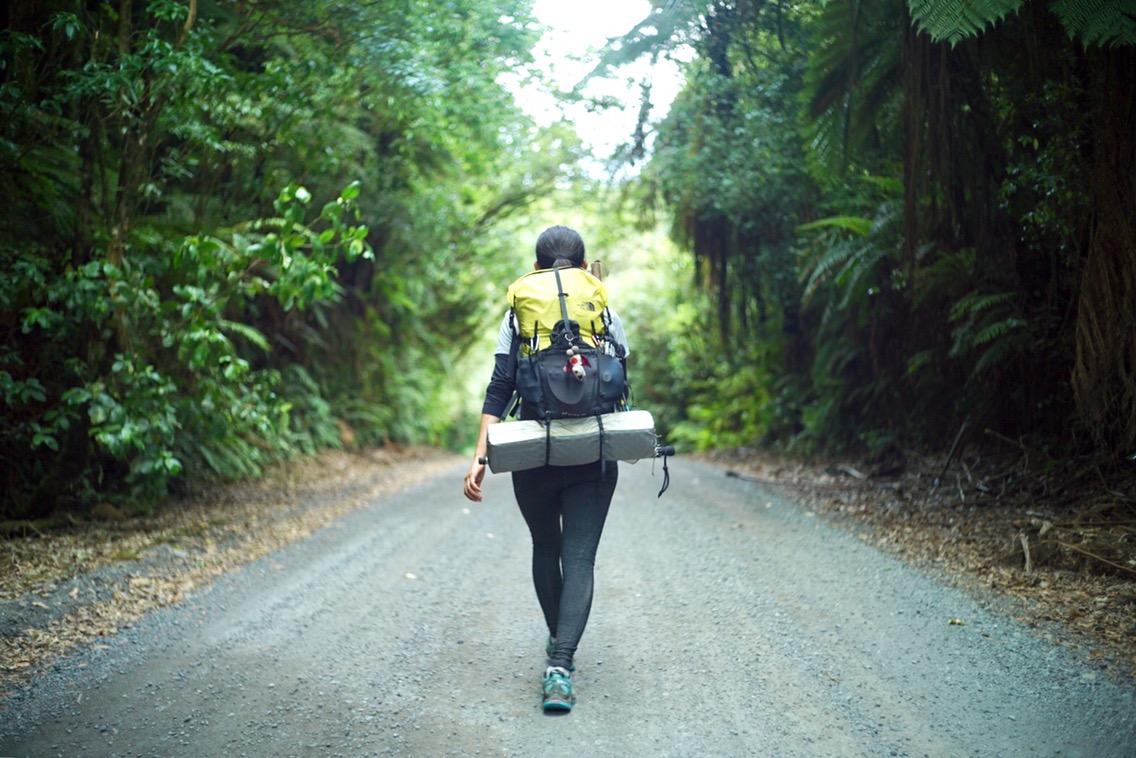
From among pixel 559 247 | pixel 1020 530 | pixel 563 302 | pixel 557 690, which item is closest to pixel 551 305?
pixel 563 302

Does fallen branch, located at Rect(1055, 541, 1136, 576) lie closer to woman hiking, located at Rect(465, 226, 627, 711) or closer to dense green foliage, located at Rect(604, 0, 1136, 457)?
dense green foliage, located at Rect(604, 0, 1136, 457)

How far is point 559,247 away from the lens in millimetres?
4027

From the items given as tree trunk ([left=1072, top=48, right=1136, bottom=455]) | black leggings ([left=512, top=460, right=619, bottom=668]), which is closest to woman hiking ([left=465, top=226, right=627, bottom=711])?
black leggings ([left=512, top=460, right=619, bottom=668])

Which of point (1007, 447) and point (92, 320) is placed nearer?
point (92, 320)

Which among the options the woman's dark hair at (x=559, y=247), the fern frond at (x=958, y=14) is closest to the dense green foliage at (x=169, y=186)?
the woman's dark hair at (x=559, y=247)

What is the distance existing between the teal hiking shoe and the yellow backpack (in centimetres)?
134

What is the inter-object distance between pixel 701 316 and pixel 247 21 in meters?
14.2

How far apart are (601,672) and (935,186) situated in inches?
190

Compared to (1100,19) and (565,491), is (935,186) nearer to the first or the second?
(1100,19)

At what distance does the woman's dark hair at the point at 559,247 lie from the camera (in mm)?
4023

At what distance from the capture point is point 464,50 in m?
8.31

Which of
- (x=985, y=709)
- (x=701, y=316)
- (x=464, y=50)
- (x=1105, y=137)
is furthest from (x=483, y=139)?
(x=701, y=316)

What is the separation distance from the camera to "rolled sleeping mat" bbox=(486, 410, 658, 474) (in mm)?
3658

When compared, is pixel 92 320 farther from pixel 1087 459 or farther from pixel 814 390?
pixel 814 390
